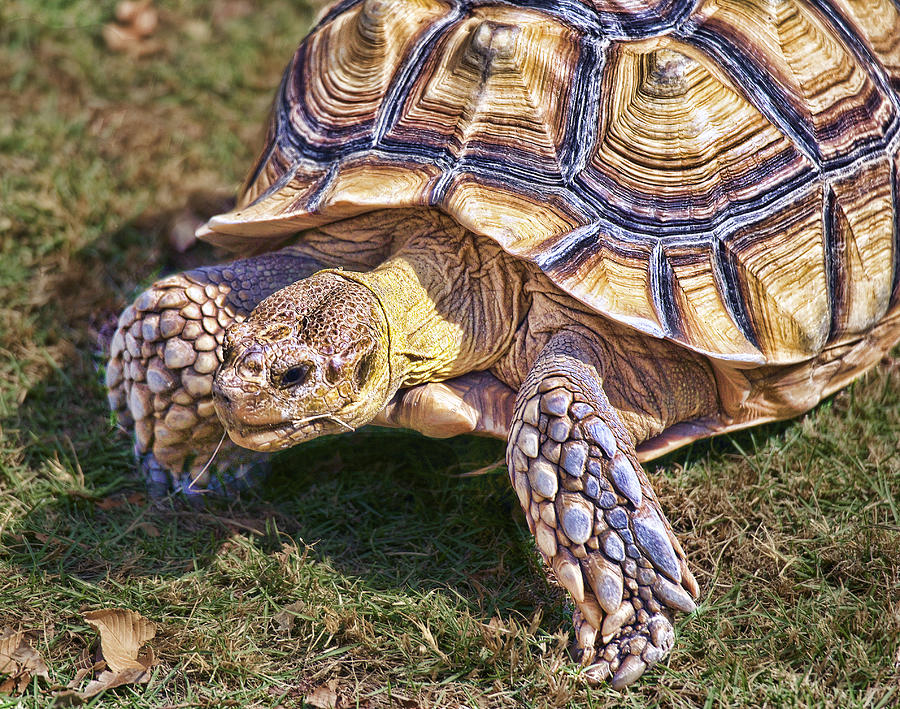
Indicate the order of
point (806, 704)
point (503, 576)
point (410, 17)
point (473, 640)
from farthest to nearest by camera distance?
point (410, 17)
point (503, 576)
point (473, 640)
point (806, 704)

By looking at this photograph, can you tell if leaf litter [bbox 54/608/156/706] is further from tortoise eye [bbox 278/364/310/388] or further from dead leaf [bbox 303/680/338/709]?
tortoise eye [bbox 278/364/310/388]

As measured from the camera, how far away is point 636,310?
10.4 ft

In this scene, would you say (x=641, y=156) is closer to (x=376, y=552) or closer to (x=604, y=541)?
(x=604, y=541)

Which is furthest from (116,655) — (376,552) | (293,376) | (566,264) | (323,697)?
(566,264)

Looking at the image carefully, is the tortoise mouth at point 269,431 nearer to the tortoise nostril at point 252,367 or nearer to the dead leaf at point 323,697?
the tortoise nostril at point 252,367

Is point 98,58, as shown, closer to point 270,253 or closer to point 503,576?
point 270,253

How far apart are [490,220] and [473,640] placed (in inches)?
58.4

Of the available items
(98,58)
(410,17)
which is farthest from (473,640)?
(98,58)

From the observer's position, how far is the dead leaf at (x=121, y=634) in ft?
9.64

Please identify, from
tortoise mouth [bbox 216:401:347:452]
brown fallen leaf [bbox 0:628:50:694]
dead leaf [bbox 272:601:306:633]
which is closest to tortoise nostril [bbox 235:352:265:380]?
tortoise mouth [bbox 216:401:347:452]

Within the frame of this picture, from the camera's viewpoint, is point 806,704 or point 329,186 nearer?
point 806,704

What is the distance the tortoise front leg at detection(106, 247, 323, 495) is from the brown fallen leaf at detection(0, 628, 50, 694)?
87 cm

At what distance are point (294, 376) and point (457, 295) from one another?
845 millimetres

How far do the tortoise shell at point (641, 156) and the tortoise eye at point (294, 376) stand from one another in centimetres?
75
